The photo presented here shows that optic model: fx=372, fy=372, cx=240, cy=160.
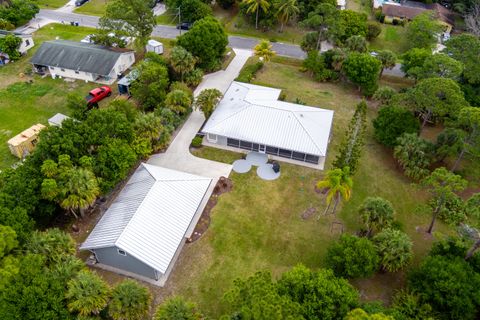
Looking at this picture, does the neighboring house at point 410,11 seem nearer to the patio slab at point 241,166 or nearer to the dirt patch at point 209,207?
the patio slab at point 241,166

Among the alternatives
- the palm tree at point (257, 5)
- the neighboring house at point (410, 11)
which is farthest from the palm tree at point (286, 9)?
the neighboring house at point (410, 11)

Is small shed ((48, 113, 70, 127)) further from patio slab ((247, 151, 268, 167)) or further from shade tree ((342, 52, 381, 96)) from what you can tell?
shade tree ((342, 52, 381, 96))

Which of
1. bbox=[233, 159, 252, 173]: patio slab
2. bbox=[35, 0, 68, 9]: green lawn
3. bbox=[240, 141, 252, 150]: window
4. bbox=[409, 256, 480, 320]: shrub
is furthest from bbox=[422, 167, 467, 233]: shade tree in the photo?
bbox=[35, 0, 68, 9]: green lawn

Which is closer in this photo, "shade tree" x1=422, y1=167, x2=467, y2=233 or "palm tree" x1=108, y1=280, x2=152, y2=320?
"palm tree" x1=108, y1=280, x2=152, y2=320

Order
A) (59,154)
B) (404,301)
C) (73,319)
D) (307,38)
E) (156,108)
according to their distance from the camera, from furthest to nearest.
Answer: (307,38), (156,108), (59,154), (404,301), (73,319)

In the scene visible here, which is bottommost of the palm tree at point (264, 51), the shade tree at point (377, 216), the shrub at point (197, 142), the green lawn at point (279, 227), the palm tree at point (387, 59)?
the green lawn at point (279, 227)

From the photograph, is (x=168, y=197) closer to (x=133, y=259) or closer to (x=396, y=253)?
(x=133, y=259)

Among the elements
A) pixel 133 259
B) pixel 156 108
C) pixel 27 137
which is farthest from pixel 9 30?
pixel 133 259
